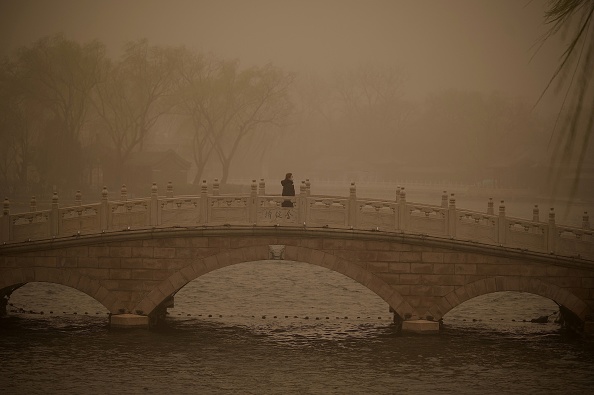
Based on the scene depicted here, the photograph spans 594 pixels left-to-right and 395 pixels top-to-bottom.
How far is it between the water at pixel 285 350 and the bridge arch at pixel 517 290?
3.38ft

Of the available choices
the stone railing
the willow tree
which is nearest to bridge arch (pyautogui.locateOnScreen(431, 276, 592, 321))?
the stone railing

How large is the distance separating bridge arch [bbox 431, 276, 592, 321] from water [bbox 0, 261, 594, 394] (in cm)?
103

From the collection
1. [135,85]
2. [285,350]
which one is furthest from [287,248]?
[135,85]

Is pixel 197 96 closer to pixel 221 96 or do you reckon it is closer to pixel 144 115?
pixel 221 96

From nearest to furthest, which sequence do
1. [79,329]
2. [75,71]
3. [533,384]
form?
[533,384]
[79,329]
[75,71]

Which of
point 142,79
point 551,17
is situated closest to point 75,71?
point 142,79

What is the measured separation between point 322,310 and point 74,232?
1011 centimetres

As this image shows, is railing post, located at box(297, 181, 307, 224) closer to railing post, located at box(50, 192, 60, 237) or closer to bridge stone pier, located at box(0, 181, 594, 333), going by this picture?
bridge stone pier, located at box(0, 181, 594, 333)

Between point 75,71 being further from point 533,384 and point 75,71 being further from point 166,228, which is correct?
point 533,384

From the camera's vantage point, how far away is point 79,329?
2839 cm

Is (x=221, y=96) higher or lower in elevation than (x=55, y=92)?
higher

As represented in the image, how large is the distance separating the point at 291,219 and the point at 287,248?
0.87 m

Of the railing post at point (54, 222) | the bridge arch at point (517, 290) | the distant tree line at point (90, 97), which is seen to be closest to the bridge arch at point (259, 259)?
the bridge arch at point (517, 290)

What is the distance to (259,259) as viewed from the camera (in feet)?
86.6
